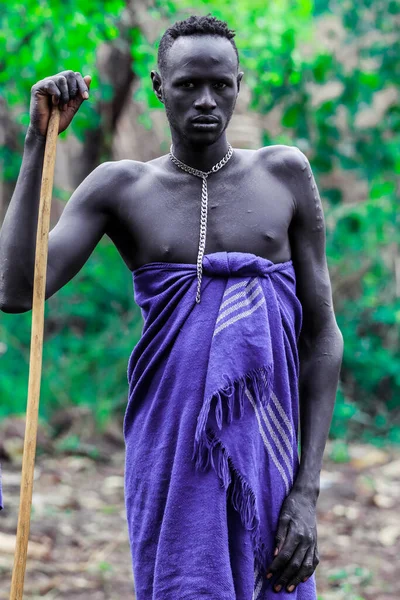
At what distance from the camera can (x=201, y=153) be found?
225 centimetres

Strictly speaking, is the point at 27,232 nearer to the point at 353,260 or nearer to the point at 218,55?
the point at 218,55

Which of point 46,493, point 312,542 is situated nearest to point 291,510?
point 312,542

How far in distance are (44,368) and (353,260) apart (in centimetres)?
249

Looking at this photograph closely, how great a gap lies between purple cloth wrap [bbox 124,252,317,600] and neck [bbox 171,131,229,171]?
10.4 inches

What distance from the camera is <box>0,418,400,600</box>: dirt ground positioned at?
4.18 meters

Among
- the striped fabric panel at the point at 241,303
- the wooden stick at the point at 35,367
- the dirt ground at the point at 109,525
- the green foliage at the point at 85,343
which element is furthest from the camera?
the green foliage at the point at 85,343

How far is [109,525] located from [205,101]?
11.1 ft

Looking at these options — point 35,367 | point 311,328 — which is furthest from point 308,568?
point 35,367

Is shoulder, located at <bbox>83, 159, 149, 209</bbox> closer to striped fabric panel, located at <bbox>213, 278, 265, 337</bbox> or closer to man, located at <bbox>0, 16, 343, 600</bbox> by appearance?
man, located at <bbox>0, 16, 343, 600</bbox>

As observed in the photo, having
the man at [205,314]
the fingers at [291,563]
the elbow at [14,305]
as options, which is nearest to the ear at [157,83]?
the man at [205,314]

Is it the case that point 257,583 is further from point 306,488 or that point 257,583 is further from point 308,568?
point 306,488

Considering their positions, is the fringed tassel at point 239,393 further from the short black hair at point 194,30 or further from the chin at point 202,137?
the short black hair at point 194,30

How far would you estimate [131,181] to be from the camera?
227 cm

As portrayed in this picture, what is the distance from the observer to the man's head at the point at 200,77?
6.99ft
